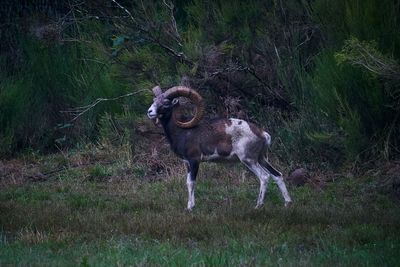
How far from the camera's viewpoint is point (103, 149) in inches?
688

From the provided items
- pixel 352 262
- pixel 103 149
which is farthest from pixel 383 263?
pixel 103 149

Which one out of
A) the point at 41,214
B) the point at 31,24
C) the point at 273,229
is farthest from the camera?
the point at 31,24

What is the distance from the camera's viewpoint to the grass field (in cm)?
886

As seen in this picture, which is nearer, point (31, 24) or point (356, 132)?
point (356, 132)

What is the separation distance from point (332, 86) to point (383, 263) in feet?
19.9

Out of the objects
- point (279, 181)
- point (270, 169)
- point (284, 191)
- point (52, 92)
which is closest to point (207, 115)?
point (270, 169)

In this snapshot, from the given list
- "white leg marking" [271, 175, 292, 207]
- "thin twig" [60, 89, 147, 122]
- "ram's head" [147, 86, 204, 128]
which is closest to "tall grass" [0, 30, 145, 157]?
→ "thin twig" [60, 89, 147, 122]

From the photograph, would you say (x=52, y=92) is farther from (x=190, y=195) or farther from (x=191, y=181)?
(x=190, y=195)

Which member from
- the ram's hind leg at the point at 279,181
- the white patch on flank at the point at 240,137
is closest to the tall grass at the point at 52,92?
the white patch on flank at the point at 240,137

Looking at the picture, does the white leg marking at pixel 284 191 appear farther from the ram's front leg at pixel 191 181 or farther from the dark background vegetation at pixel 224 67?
the dark background vegetation at pixel 224 67

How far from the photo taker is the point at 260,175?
40.8 ft

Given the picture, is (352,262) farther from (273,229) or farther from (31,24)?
(31,24)

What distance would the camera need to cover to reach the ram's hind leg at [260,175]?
12328 mm

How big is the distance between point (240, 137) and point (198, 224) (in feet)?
7.44
